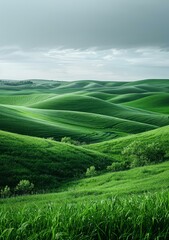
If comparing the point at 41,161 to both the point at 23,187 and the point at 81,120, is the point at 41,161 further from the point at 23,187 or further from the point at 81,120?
the point at 81,120

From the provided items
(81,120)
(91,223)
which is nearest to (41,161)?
(91,223)

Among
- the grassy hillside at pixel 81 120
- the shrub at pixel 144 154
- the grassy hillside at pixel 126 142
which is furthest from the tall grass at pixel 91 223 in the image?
the grassy hillside at pixel 81 120

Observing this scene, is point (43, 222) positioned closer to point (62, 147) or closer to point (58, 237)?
point (58, 237)

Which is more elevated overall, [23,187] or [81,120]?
[23,187]

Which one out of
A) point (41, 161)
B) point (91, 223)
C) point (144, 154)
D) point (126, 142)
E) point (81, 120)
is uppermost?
point (91, 223)

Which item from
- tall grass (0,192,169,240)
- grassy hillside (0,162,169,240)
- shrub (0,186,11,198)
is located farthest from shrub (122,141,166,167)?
tall grass (0,192,169,240)

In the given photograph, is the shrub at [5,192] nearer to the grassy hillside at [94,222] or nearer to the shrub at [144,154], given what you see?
the shrub at [144,154]
